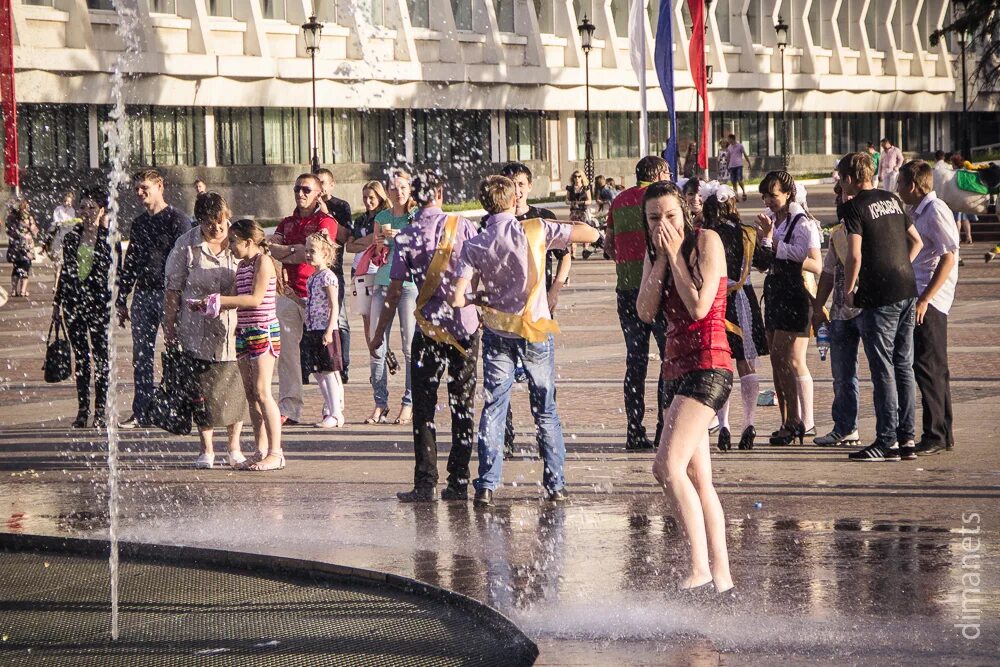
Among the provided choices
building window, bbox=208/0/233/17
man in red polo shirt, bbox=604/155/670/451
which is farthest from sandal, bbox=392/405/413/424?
building window, bbox=208/0/233/17

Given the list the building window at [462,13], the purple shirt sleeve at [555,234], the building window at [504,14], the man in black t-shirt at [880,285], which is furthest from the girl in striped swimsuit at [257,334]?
the building window at [504,14]

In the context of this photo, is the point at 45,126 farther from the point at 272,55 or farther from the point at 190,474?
the point at 190,474

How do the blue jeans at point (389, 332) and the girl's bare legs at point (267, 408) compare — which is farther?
the blue jeans at point (389, 332)

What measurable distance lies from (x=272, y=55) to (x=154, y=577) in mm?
43122

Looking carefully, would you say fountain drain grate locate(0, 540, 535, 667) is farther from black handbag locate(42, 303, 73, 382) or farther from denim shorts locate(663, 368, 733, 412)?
black handbag locate(42, 303, 73, 382)

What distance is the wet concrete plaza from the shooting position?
20.8 ft

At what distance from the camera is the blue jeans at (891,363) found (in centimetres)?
1022

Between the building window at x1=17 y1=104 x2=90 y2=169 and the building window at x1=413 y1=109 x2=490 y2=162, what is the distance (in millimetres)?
13985

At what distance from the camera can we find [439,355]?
9406 millimetres

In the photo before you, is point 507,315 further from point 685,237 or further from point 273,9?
point 273,9

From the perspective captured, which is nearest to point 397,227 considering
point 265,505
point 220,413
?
point 220,413

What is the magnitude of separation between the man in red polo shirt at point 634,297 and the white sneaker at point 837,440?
1.07 m

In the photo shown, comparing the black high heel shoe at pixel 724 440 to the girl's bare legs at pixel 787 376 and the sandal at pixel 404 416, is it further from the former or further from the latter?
the sandal at pixel 404 416

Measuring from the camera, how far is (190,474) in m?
10.5
